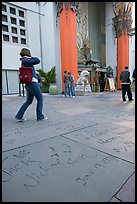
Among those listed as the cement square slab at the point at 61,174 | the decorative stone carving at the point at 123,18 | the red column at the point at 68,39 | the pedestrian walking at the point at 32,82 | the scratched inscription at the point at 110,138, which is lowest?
the cement square slab at the point at 61,174

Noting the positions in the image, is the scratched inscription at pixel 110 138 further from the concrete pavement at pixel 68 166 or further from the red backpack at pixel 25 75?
the red backpack at pixel 25 75

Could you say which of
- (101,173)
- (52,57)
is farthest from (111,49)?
(101,173)

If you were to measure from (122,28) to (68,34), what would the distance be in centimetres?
724

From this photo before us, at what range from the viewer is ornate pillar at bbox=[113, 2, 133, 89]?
1633cm

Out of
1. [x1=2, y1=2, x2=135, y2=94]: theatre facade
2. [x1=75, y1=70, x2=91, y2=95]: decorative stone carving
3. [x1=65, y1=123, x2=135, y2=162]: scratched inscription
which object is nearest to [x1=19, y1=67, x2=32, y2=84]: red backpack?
[x1=65, y1=123, x2=135, y2=162]: scratched inscription

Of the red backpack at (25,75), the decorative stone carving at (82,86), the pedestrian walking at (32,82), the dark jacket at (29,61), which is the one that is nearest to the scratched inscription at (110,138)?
the pedestrian walking at (32,82)

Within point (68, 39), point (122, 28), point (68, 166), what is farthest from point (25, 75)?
point (122, 28)

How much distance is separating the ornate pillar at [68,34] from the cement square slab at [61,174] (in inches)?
411

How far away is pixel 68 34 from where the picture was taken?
1212 cm

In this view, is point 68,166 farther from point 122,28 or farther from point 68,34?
point 122,28

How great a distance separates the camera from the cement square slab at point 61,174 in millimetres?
1499

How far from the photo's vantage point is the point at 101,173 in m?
1.83

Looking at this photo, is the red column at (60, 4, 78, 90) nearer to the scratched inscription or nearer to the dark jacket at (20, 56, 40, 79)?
the dark jacket at (20, 56, 40, 79)

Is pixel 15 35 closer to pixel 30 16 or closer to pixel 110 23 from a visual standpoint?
pixel 30 16
